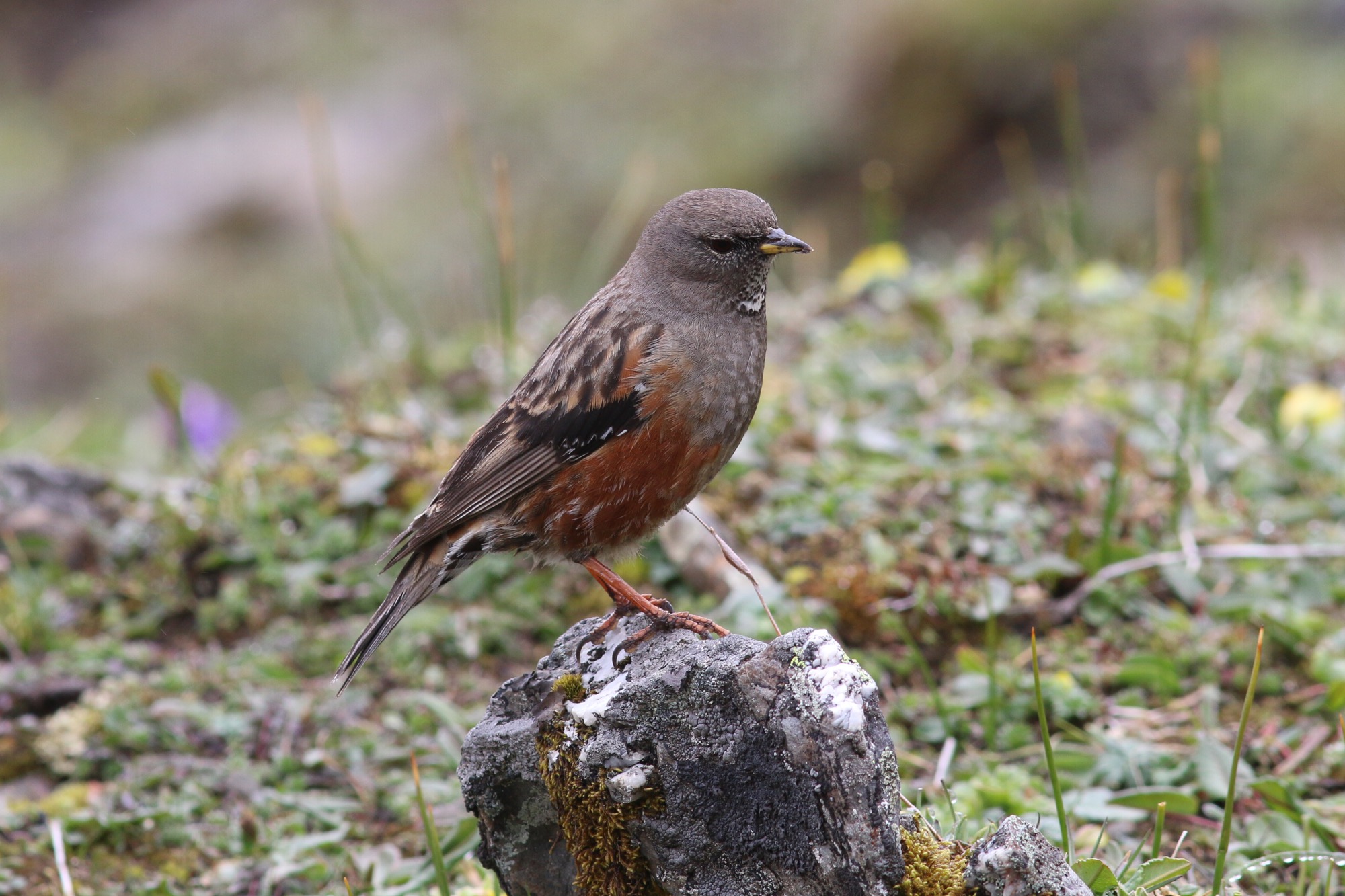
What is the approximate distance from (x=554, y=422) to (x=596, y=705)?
3.86 ft

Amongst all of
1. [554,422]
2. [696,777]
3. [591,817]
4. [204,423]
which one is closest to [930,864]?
[696,777]

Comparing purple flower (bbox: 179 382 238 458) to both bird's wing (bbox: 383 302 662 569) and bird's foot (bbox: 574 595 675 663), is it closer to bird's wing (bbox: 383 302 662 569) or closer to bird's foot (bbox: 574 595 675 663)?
bird's wing (bbox: 383 302 662 569)

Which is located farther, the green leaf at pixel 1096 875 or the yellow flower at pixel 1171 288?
the yellow flower at pixel 1171 288

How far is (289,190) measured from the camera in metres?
16.8

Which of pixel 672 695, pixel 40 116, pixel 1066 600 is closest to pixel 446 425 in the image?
pixel 1066 600

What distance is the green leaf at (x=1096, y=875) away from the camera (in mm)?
2889

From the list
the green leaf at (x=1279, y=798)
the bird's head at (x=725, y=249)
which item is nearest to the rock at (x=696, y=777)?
the bird's head at (x=725, y=249)

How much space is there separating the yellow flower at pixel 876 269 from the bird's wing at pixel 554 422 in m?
3.84

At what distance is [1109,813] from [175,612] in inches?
153

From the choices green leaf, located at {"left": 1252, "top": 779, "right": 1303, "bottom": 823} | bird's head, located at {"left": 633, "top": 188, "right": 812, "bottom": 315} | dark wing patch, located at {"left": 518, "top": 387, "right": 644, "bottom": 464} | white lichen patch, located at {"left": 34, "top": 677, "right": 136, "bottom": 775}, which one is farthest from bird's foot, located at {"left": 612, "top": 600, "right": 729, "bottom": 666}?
white lichen patch, located at {"left": 34, "top": 677, "right": 136, "bottom": 775}

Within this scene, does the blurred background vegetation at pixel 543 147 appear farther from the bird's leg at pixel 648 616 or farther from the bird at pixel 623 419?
the bird's leg at pixel 648 616

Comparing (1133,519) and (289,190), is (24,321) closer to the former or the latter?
(289,190)

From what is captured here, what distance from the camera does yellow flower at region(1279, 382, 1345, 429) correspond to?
19.1 ft

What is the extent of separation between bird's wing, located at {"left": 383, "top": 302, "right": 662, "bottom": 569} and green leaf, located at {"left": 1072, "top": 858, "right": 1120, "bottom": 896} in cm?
172
